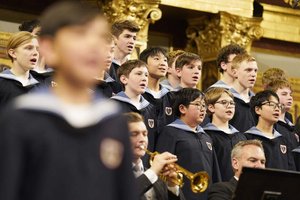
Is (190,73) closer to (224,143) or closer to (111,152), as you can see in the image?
(224,143)

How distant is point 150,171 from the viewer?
4.04 metres

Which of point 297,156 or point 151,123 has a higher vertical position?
point 151,123

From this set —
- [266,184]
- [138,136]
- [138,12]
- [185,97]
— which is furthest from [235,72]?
[266,184]

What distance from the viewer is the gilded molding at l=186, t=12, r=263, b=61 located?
8.91 meters

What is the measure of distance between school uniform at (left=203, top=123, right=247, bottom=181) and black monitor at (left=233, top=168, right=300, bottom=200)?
1.88 meters

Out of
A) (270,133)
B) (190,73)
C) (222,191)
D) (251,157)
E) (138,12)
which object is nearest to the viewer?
(222,191)

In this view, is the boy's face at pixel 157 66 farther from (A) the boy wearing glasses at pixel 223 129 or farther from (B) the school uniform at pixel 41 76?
(B) the school uniform at pixel 41 76

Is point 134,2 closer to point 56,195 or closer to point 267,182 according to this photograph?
point 267,182

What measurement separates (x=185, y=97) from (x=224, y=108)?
421 millimetres

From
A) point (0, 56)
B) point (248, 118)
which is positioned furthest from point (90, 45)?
point (0, 56)

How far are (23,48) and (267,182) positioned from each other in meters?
2.38

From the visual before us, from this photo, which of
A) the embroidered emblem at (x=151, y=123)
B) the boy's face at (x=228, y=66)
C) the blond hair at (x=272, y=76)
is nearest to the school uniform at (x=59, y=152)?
the embroidered emblem at (x=151, y=123)

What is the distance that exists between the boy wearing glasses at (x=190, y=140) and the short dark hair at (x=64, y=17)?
358 cm

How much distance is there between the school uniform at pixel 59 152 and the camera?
5.62 feet
